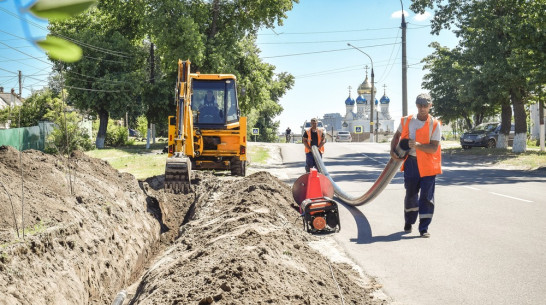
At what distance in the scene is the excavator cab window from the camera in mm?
16969

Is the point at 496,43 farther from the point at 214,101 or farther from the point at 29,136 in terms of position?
the point at 29,136

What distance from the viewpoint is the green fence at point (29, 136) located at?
25.5 m

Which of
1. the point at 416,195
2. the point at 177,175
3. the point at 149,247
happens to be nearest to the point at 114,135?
the point at 177,175

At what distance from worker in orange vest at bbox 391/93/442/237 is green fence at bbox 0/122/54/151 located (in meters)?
22.0

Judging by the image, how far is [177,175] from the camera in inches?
511

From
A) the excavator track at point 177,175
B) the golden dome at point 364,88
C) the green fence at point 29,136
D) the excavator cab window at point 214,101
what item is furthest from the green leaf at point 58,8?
the golden dome at point 364,88

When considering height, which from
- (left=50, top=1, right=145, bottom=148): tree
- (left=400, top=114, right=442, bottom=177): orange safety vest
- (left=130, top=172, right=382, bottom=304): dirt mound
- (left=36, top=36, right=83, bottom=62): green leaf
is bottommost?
(left=130, top=172, right=382, bottom=304): dirt mound

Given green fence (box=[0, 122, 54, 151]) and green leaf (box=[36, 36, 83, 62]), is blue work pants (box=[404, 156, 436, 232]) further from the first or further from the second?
green fence (box=[0, 122, 54, 151])

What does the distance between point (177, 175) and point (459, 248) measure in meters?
7.60

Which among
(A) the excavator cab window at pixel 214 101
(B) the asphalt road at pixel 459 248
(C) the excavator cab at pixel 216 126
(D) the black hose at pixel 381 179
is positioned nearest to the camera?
(B) the asphalt road at pixel 459 248

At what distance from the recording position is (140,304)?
4988mm

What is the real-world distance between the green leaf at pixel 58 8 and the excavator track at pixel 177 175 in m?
12.2

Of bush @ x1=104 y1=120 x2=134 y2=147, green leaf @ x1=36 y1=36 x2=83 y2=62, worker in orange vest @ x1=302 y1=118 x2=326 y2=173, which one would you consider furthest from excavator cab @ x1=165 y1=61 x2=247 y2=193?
bush @ x1=104 y1=120 x2=134 y2=147

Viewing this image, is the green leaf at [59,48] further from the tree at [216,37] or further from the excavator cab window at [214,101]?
the tree at [216,37]
